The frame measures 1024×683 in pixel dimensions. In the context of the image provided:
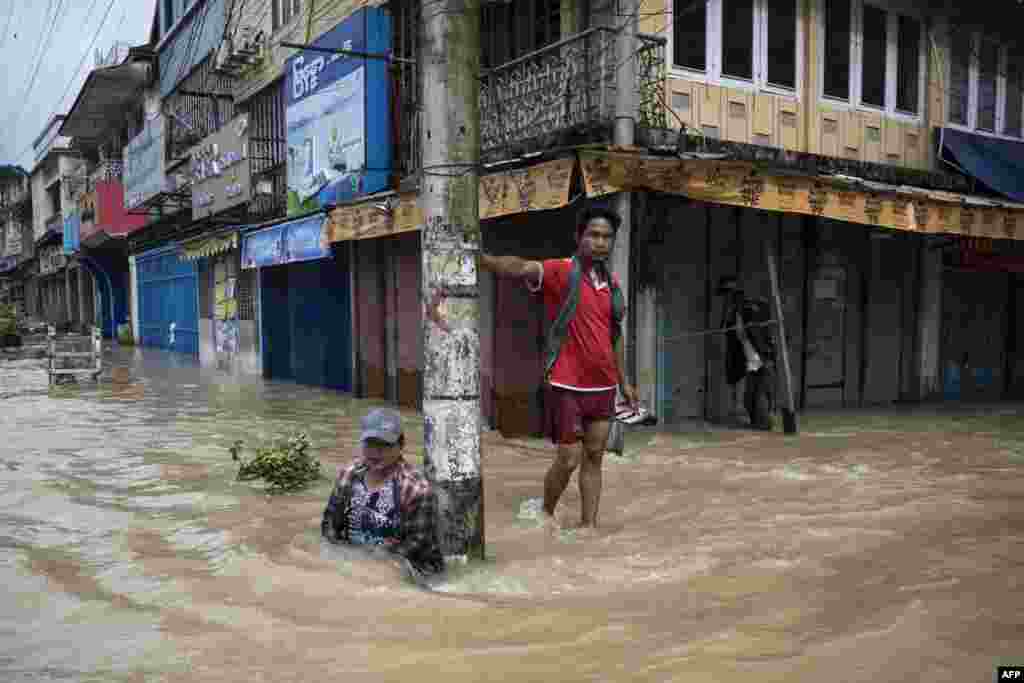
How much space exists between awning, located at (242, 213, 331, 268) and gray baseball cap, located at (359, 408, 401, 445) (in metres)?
8.17

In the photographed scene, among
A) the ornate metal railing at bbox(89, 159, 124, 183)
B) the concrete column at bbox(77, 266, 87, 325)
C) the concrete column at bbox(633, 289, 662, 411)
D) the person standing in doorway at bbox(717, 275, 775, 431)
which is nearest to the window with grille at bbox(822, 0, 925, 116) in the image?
the person standing in doorway at bbox(717, 275, 775, 431)

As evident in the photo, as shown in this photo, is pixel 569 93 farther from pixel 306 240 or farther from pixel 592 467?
pixel 306 240

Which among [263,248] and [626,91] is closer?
[626,91]

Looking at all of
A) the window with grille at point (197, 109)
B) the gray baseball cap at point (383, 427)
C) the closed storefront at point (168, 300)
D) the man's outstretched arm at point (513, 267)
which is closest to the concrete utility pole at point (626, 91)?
the man's outstretched arm at point (513, 267)

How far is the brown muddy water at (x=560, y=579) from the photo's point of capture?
3.23 m

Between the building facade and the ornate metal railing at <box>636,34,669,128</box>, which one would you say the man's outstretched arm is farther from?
the ornate metal railing at <box>636,34,669,128</box>

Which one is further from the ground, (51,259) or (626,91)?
(51,259)

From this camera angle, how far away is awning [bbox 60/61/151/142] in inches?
974

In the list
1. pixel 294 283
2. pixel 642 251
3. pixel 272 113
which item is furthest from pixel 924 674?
pixel 272 113

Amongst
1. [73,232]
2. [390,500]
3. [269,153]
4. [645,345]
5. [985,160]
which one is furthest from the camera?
[73,232]

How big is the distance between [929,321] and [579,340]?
30.3 ft

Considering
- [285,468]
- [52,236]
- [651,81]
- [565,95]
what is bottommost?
[285,468]

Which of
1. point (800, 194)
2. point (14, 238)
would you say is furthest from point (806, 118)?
point (14, 238)

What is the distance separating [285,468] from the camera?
6496 mm
